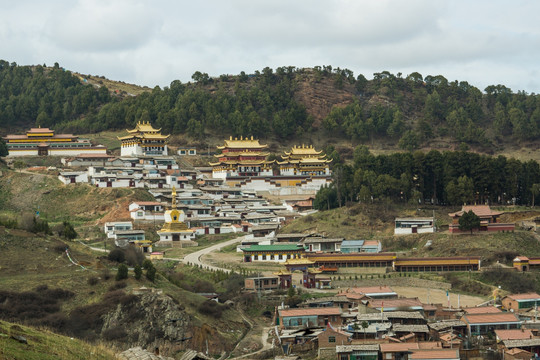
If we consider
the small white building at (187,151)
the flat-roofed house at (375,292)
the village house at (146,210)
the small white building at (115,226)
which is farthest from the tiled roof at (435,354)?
the small white building at (187,151)

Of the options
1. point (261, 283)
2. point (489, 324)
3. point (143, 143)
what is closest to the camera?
point (489, 324)

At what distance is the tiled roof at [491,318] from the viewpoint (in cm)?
5053

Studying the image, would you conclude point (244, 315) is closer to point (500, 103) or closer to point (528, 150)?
point (528, 150)

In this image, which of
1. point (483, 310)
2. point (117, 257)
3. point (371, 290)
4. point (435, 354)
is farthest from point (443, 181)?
point (435, 354)

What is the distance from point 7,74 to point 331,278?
11377 centimetres

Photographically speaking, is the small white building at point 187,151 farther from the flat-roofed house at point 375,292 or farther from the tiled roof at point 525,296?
the tiled roof at point 525,296

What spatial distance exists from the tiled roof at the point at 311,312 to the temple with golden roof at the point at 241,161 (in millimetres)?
56719

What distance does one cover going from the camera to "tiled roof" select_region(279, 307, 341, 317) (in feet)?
173

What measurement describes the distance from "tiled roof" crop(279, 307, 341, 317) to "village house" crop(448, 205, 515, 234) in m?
24.6

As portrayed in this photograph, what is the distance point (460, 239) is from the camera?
239 ft

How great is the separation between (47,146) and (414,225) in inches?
2044

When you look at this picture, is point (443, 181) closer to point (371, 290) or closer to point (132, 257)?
point (371, 290)

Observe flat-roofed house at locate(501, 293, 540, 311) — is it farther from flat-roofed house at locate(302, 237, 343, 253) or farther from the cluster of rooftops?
flat-roofed house at locate(302, 237, 343, 253)

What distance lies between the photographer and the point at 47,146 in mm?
107312
